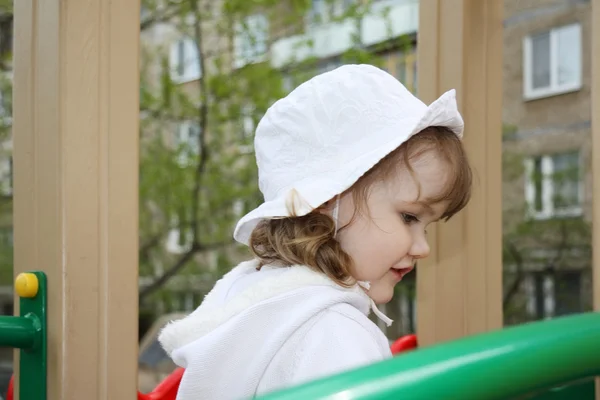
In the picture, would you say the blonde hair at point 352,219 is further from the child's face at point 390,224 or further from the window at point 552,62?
the window at point 552,62

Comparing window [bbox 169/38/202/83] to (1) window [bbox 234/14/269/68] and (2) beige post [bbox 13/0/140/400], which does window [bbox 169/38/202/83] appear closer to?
(1) window [bbox 234/14/269/68]

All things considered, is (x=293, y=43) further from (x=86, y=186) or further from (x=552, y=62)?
(x=86, y=186)

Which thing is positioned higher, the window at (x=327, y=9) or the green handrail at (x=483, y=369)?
the window at (x=327, y=9)

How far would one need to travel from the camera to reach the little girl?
779 millimetres

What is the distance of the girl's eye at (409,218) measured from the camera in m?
0.86

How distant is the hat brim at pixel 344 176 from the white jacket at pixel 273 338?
7cm

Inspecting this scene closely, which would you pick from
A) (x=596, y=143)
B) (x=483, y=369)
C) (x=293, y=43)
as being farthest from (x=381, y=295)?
(x=293, y=43)

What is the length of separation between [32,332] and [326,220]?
38 cm

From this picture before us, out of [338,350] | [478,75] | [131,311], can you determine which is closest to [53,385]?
[131,311]

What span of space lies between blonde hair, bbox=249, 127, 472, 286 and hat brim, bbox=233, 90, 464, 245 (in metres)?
0.02

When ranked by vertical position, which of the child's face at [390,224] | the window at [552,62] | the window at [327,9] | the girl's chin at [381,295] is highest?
the window at [327,9]

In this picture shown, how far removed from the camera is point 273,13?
4.68m

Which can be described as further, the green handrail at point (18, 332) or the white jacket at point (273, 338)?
the green handrail at point (18, 332)

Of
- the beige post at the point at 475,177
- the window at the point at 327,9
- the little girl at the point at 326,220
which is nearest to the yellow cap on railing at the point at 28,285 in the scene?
the little girl at the point at 326,220
